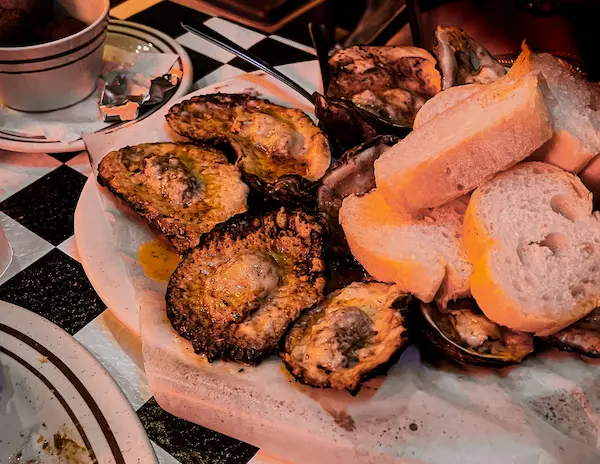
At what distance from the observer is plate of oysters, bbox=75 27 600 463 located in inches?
34.8

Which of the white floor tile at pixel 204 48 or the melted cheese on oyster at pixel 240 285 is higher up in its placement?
the melted cheese on oyster at pixel 240 285

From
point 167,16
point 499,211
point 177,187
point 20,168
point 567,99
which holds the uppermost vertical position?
point 567,99

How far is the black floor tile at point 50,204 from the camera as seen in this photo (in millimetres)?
1278

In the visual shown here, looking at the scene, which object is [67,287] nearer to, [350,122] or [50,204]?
[50,204]

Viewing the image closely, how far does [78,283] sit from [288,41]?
123 centimetres

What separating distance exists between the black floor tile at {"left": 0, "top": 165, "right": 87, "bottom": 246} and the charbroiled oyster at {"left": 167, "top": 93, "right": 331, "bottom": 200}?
0.98 feet

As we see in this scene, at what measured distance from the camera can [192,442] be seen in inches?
36.4

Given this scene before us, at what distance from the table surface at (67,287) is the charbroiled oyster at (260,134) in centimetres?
32

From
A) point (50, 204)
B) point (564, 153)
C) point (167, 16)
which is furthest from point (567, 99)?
point (167, 16)

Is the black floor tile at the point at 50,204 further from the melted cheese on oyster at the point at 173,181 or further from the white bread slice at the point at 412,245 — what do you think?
the white bread slice at the point at 412,245

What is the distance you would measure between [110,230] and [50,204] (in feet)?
0.91

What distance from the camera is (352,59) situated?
4.73 ft

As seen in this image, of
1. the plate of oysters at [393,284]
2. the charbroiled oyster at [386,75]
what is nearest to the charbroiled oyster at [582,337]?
the plate of oysters at [393,284]

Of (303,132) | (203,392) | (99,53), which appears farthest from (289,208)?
(99,53)
